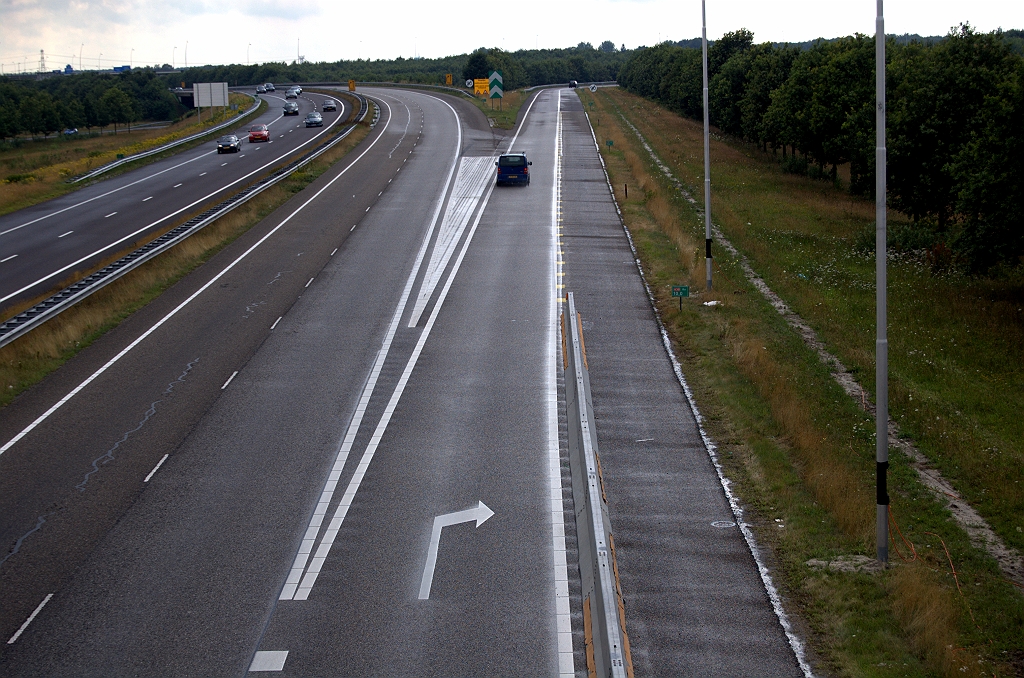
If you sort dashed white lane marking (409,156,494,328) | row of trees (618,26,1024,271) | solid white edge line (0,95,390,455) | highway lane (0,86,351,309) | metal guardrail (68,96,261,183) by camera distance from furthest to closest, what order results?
metal guardrail (68,96,261,183)
highway lane (0,86,351,309)
dashed white lane marking (409,156,494,328)
row of trees (618,26,1024,271)
solid white edge line (0,95,390,455)

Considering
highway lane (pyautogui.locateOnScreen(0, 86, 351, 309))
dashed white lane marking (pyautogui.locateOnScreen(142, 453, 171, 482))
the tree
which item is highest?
the tree

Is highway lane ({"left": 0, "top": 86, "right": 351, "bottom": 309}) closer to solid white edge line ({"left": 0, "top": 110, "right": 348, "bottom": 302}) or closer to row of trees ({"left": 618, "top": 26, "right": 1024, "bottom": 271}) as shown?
solid white edge line ({"left": 0, "top": 110, "right": 348, "bottom": 302})

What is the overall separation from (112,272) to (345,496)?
61.1ft

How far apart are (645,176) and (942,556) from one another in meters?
39.1

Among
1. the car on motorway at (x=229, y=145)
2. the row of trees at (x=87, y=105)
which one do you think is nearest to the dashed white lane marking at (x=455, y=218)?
the car on motorway at (x=229, y=145)

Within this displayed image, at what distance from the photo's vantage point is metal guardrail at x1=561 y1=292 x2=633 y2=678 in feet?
33.1

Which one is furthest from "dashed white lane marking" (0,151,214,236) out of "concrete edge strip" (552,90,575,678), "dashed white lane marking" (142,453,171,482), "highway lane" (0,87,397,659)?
"dashed white lane marking" (142,453,171,482)

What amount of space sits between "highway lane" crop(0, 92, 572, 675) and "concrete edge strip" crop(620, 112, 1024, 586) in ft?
20.6

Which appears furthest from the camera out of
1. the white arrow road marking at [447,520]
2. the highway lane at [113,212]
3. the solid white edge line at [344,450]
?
the highway lane at [113,212]

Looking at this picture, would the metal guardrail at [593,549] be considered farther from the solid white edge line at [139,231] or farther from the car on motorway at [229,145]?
the car on motorway at [229,145]

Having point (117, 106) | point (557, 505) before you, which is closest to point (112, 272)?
point (557, 505)

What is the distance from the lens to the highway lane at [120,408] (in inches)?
573

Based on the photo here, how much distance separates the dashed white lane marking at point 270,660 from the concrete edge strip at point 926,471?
9.78 m

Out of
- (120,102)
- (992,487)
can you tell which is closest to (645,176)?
(992,487)
